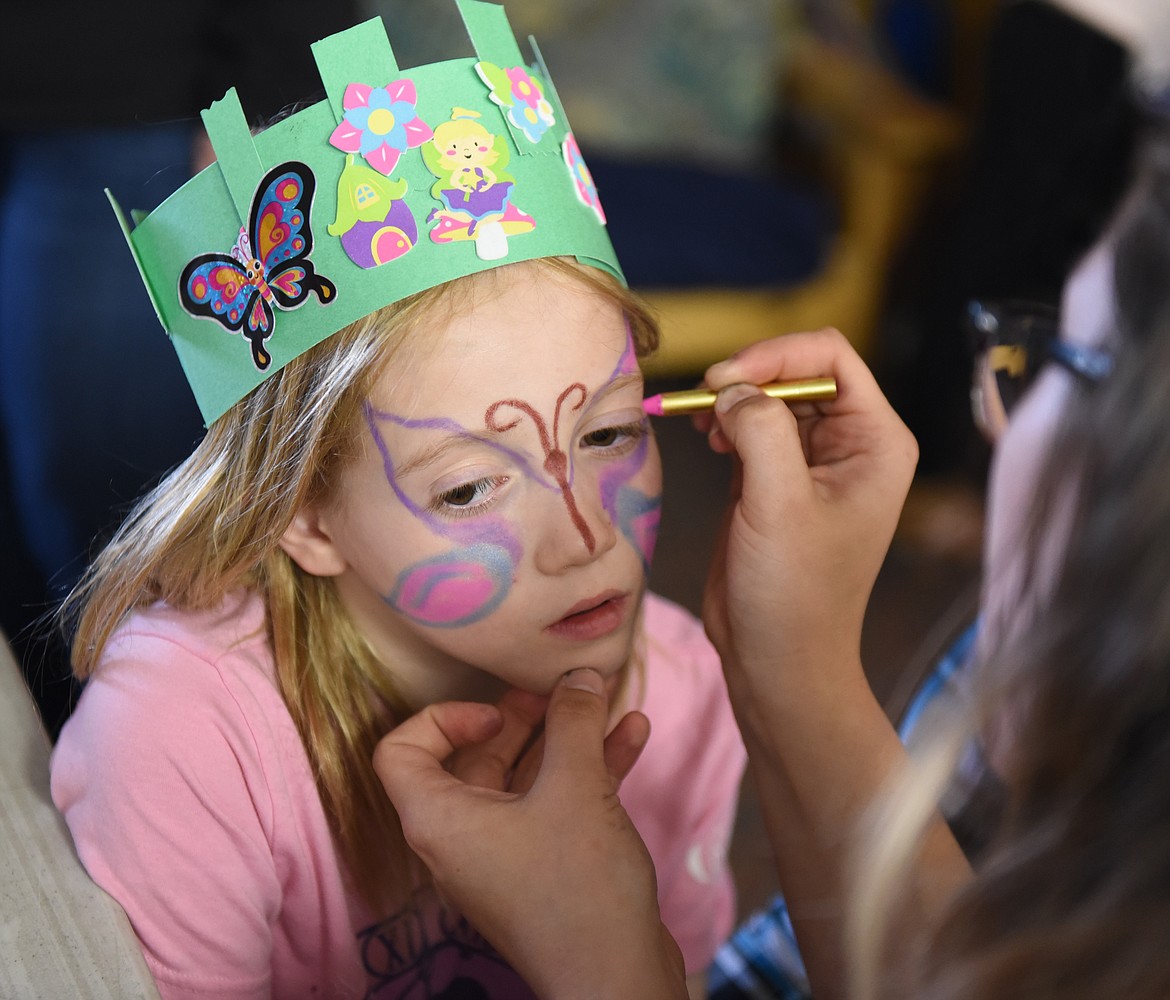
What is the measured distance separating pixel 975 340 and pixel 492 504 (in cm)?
57

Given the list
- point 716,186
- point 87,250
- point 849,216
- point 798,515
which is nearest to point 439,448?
point 798,515

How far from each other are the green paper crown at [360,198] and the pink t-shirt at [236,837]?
22 cm

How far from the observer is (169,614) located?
0.93 m

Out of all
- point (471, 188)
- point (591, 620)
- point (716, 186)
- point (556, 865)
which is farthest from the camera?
point (716, 186)

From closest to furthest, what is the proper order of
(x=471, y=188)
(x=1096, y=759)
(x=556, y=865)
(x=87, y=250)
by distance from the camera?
(x=1096, y=759) → (x=556, y=865) → (x=471, y=188) → (x=87, y=250)

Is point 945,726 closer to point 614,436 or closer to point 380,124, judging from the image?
point 614,436

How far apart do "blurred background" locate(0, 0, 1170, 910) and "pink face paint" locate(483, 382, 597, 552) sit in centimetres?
74

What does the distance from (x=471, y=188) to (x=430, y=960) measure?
626 mm

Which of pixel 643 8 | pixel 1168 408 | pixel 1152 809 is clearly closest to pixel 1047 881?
pixel 1152 809

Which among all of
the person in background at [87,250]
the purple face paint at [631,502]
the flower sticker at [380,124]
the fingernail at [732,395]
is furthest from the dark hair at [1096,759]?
the person in background at [87,250]

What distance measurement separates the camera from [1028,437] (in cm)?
102

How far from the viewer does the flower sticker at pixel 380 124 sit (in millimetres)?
802

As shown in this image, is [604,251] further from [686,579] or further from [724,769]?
[686,579]

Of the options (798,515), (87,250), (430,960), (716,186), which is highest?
(87,250)
